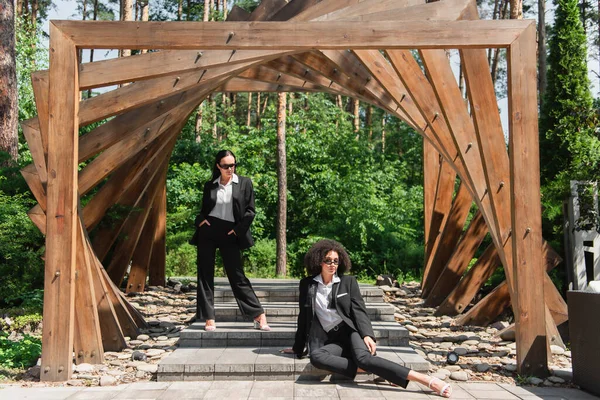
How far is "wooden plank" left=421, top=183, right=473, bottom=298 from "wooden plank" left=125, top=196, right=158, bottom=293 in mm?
4832

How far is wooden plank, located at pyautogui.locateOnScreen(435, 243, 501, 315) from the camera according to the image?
28.7ft

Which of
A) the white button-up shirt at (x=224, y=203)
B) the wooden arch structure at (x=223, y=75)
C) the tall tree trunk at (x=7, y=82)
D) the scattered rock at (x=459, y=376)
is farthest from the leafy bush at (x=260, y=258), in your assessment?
the scattered rock at (x=459, y=376)

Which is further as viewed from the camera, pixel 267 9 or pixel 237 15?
pixel 237 15

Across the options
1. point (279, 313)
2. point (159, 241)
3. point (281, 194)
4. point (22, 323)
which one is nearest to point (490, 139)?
point (279, 313)

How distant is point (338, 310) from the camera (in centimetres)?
496

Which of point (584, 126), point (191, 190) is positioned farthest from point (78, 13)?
point (584, 126)

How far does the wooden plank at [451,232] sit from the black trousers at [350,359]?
510 centimetres

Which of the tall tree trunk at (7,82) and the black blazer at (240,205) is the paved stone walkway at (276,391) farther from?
the tall tree trunk at (7,82)

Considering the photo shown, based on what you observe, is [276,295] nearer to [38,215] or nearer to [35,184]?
[38,215]

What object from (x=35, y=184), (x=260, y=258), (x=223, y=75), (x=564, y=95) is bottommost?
(x=260, y=258)

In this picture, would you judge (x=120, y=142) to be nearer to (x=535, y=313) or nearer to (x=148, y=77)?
(x=148, y=77)

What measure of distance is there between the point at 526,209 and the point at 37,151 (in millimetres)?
4415

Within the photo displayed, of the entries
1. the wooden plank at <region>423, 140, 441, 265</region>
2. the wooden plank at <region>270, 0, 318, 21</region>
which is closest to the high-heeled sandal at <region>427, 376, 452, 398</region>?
the wooden plank at <region>270, 0, 318, 21</region>

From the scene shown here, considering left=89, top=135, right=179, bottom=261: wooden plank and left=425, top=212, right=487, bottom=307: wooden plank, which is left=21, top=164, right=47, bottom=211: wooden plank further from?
left=425, top=212, right=487, bottom=307: wooden plank
